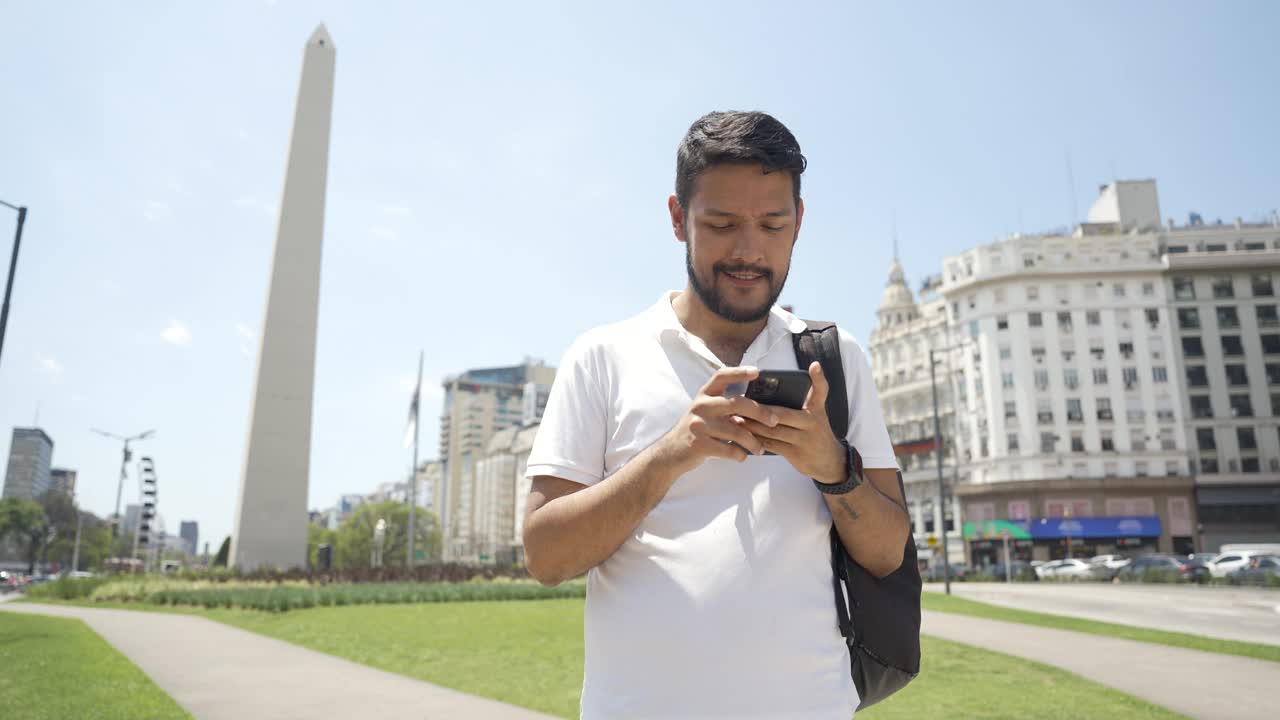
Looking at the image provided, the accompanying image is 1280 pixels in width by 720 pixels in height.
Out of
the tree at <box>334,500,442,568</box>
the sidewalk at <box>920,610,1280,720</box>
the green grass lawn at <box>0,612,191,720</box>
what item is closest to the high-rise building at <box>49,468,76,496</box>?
the tree at <box>334,500,442,568</box>

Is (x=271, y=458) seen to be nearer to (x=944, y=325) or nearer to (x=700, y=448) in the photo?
(x=700, y=448)

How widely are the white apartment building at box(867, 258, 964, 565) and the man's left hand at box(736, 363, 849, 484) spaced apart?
65696mm

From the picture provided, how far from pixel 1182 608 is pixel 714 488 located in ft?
82.5

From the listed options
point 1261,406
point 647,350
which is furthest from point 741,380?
point 1261,406

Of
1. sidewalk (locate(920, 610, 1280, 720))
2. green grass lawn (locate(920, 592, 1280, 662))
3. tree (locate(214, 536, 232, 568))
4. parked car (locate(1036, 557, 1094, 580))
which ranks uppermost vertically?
tree (locate(214, 536, 232, 568))

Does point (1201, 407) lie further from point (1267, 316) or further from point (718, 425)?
point (718, 425)

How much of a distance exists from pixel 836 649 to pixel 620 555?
0.46 metres

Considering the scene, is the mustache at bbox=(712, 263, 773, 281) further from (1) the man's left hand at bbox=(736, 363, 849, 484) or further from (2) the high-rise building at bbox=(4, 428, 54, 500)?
(2) the high-rise building at bbox=(4, 428, 54, 500)

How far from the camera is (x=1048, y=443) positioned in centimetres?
6200

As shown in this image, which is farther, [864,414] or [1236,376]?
[1236,376]

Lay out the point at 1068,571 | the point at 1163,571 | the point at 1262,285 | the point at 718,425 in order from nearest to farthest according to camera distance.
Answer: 1. the point at 718,425
2. the point at 1163,571
3. the point at 1068,571
4. the point at 1262,285

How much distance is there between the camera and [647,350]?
70.8 inches

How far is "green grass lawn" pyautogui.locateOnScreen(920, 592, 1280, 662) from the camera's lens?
12170mm

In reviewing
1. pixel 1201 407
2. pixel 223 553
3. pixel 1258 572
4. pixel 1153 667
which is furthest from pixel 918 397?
pixel 1153 667
